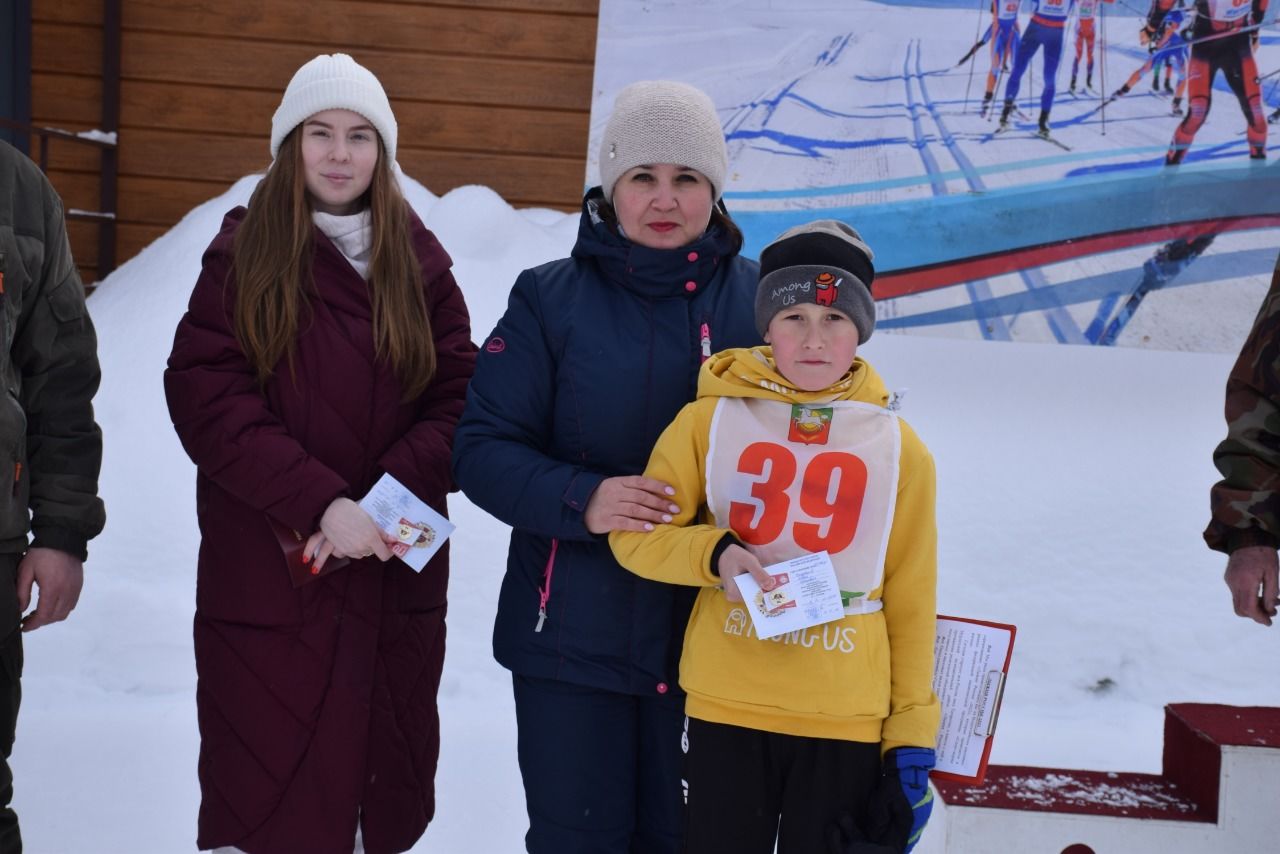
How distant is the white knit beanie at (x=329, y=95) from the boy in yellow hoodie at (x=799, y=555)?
753 mm

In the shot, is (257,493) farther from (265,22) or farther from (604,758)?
(265,22)

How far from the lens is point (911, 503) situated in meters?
1.68

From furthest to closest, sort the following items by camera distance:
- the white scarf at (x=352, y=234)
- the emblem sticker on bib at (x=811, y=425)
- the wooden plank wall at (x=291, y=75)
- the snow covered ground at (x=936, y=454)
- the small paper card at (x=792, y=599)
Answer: the wooden plank wall at (x=291, y=75)
the snow covered ground at (x=936, y=454)
the white scarf at (x=352, y=234)
the emblem sticker on bib at (x=811, y=425)
the small paper card at (x=792, y=599)

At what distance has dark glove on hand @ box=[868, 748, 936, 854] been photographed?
1.59 m

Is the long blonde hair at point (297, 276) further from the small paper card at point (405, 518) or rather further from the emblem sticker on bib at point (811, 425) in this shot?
the emblem sticker on bib at point (811, 425)

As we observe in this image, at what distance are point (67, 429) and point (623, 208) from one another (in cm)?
95

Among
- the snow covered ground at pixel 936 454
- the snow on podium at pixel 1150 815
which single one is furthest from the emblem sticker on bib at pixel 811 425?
the snow covered ground at pixel 936 454

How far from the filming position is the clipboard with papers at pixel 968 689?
1.69 m

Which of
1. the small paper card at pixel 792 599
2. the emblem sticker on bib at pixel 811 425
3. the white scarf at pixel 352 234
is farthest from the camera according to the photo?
the white scarf at pixel 352 234

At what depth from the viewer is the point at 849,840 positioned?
5.29 feet

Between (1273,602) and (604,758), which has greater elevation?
(1273,602)

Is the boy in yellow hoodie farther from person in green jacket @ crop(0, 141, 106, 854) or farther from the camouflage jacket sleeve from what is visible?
person in green jacket @ crop(0, 141, 106, 854)

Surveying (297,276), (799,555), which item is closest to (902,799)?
(799,555)

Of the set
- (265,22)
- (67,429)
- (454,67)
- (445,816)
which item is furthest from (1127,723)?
(265,22)
